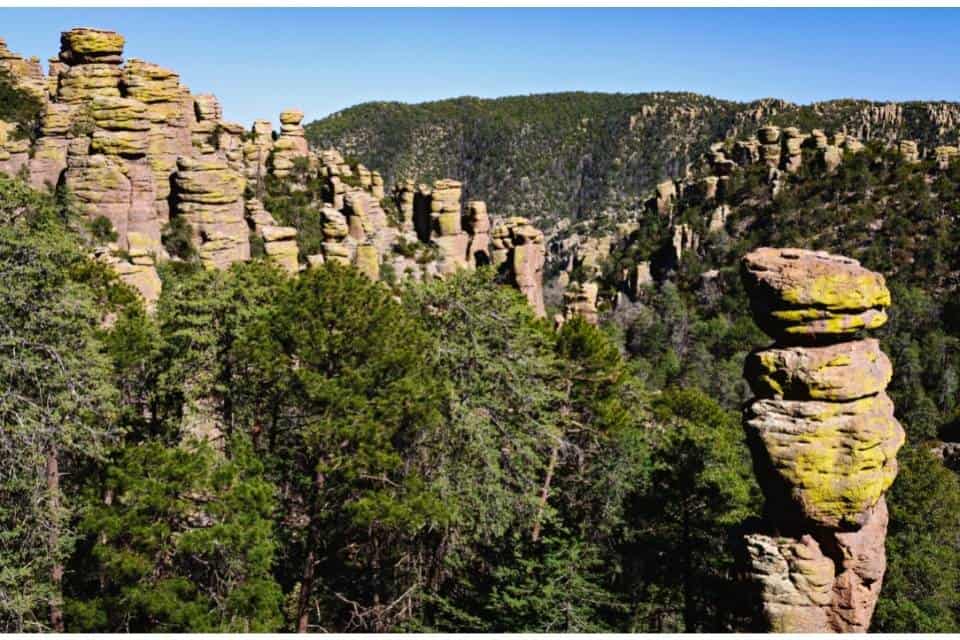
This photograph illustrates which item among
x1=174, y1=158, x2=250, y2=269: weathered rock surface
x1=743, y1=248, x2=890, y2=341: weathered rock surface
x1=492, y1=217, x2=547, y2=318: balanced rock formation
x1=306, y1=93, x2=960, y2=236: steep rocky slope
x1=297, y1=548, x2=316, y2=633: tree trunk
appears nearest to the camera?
x1=743, y1=248, x2=890, y2=341: weathered rock surface

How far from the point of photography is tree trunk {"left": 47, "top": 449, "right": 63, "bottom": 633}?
1360 cm

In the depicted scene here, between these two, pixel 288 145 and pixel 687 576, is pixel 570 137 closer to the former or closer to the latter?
pixel 288 145

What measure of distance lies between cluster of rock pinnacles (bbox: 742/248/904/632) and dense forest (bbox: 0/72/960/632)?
1.44 m

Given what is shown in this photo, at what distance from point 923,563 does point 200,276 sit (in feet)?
85.8

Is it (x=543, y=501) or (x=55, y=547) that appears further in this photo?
(x=543, y=501)

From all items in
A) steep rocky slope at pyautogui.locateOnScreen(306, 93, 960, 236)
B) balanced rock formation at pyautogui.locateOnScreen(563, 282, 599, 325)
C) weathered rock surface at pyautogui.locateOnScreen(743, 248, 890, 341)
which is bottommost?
balanced rock formation at pyautogui.locateOnScreen(563, 282, 599, 325)

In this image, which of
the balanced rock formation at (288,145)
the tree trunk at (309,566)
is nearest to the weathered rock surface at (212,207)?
the balanced rock formation at (288,145)

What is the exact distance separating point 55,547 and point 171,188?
33.9 m

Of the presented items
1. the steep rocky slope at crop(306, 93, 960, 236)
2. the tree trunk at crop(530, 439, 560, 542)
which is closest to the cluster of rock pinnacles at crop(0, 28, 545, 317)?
the tree trunk at crop(530, 439, 560, 542)

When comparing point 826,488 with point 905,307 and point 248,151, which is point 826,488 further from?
point 905,307

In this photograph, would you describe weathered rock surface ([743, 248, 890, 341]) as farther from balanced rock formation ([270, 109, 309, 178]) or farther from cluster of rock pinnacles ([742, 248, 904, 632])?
balanced rock formation ([270, 109, 309, 178])

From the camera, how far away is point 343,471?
1770cm

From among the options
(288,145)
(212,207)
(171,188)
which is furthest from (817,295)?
(288,145)

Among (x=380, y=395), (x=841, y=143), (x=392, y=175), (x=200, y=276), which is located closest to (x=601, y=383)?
(x=380, y=395)
